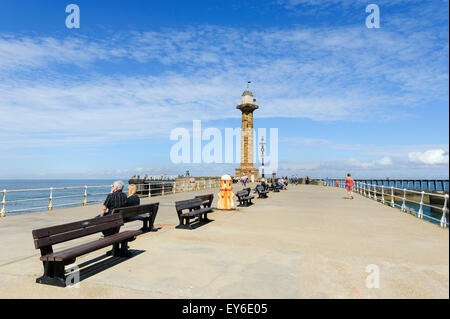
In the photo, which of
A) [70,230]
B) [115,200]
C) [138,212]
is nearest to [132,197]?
[138,212]

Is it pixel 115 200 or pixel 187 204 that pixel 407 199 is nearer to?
pixel 187 204

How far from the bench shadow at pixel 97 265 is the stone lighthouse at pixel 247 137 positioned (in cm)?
4698

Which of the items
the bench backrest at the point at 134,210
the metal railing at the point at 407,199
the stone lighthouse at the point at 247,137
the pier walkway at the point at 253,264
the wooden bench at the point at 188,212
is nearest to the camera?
the pier walkway at the point at 253,264

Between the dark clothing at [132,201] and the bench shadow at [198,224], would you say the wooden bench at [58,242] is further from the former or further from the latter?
the bench shadow at [198,224]

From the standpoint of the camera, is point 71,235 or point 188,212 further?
point 188,212

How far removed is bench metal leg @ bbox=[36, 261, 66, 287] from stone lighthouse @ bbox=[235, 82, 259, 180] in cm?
4827

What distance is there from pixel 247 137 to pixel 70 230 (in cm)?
4924

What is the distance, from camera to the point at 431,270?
459 cm

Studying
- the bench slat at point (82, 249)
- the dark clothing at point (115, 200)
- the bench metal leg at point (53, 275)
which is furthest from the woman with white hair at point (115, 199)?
the bench metal leg at point (53, 275)

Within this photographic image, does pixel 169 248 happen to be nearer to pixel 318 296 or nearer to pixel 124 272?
pixel 124 272

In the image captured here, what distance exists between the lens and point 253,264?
16.4 feet

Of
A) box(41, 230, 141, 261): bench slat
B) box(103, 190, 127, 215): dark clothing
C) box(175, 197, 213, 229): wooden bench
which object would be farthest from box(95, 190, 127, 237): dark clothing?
box(175, 197, 213, 229): wooden bench

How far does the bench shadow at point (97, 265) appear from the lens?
4555mm
